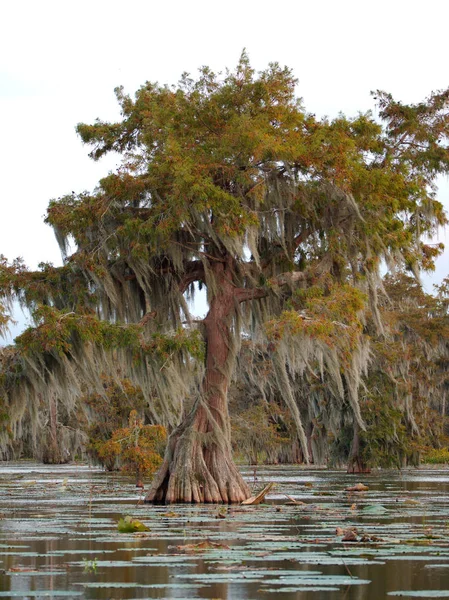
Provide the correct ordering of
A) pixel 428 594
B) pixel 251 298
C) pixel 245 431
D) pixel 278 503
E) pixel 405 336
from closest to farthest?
1. pixel 428 594
2. pixel 278 503
3. pixel 251 298
4. pixel 405 336
5. pixel 245 431

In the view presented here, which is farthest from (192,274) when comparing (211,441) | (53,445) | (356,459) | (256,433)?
(53,445)

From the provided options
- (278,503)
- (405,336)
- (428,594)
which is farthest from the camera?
(405,336)

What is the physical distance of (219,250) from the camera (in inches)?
772

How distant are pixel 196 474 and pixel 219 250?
14.8 ft

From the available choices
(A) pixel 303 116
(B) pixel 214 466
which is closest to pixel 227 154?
(A) pixel 303 116

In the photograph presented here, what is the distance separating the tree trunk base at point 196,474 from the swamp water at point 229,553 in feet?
4.65

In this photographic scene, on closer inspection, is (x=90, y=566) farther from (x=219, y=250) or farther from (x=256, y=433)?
(x=256, y=433)

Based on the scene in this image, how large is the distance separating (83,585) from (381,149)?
15.5 metres

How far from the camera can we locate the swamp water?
668 centimetres

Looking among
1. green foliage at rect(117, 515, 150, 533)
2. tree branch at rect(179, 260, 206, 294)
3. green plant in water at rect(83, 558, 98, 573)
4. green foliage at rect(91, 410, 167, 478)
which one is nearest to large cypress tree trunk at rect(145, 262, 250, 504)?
tree branch at rect(179, 260, 206, 294)

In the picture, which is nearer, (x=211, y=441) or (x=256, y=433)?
(x=211, y=441)

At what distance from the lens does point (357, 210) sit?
18406 millimetres

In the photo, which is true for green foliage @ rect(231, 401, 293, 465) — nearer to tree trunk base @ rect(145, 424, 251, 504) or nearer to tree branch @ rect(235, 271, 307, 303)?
tree branch @ rect(235, 271, 307, 303)

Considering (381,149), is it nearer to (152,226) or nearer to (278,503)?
(152,226)
